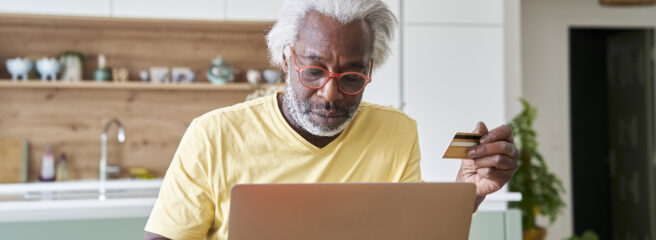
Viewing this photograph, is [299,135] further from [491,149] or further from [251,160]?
[491,149]

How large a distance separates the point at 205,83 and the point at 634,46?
12.2ft

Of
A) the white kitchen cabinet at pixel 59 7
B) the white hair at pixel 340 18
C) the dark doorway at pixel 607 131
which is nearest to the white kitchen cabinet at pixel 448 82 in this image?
the white kitchen cabinet at pixel 59 7

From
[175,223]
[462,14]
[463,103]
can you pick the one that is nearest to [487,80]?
[463,103]

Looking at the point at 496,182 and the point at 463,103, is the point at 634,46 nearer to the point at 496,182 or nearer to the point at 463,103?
the point at 463,103

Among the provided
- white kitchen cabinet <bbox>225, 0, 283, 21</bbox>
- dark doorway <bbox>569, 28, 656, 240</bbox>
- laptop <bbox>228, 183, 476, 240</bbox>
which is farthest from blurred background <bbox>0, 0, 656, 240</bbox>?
laptop <bbox>228, 183, 476, 240</bbox>

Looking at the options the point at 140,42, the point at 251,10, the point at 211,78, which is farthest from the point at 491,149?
the point at 140,42

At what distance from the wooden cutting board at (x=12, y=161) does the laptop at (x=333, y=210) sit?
135 inches

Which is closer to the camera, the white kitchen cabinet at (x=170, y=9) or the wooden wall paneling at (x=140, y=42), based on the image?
the white kitchen cabinet at (x=170, y=9)

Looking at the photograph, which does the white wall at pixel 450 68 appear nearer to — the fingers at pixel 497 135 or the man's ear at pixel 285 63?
the man's ear at pixel 285 63

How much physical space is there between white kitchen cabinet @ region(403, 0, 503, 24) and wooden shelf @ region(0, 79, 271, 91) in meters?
1.04

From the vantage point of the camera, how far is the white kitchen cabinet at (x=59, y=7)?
3.26 metres

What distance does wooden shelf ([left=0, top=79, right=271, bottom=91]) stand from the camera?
3.52m

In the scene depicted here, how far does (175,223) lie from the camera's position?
1053 millimetres

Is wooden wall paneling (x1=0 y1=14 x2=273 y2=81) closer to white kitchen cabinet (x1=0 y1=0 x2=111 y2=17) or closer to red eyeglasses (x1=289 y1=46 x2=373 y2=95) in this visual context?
white kitchen cabinet (x1=0 y1=0 x2=111 y2=17)
